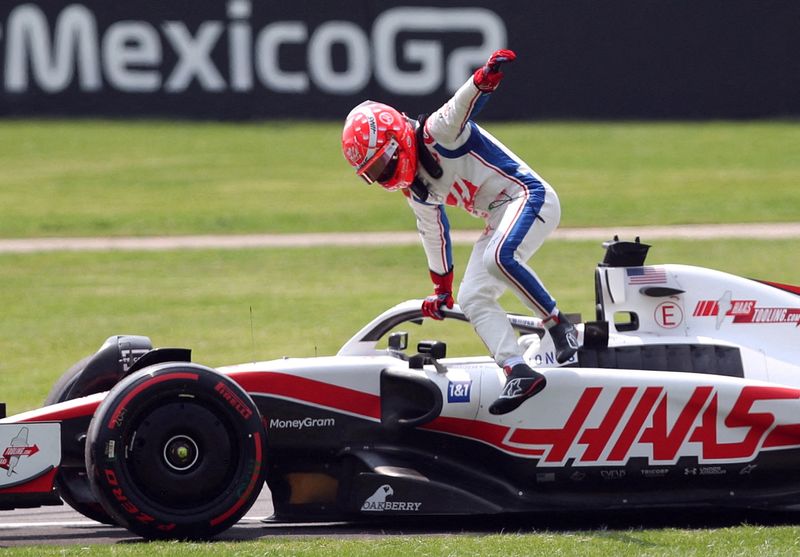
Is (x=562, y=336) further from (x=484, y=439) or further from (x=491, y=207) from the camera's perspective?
(x=491, y=207)

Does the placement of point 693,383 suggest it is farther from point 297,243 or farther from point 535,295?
point 297,243

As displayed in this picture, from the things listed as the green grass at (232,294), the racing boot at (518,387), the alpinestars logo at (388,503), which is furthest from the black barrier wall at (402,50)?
the alpinestars logo at (388,503)

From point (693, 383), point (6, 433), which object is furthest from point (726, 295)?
point (6, 433)

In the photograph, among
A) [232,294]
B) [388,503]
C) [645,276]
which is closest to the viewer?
[388,503]

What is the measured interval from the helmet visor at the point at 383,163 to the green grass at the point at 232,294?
4557 millimetres

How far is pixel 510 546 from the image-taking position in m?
6.45

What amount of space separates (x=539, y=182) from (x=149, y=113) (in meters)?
21.1

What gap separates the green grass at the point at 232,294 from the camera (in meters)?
13.4

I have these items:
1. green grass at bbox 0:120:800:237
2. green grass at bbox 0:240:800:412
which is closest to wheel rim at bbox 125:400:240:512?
green grass at bbox 0:240:800:412

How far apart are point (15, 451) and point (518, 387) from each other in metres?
2.47

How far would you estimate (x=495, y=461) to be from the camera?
285 inches

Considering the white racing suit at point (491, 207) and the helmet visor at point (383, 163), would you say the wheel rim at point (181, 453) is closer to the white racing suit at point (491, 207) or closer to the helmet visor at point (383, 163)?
the white racing suit at point (491, 207)

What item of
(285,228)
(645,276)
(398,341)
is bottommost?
(285,228)

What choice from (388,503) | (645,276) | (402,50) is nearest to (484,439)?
(388,503)
